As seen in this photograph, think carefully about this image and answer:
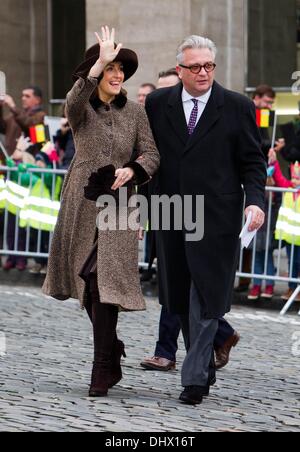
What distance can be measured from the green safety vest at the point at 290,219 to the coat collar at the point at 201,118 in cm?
482

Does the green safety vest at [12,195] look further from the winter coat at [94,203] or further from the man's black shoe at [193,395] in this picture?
the man's black shoe at [193,395]

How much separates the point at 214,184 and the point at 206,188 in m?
0.05

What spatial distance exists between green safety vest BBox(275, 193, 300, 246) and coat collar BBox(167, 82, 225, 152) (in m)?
4.82

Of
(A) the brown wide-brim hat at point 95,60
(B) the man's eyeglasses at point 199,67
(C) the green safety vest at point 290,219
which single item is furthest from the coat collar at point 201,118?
(C) the green safety vest at point 290,219

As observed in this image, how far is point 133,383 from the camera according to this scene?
7.91 metres

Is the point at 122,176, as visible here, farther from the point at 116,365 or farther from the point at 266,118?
the point at 266,118

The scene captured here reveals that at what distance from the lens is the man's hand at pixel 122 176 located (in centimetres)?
730

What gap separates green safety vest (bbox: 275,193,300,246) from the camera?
479 inches

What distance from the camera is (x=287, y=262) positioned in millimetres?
12383

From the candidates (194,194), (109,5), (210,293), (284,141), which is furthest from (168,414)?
(109,5)

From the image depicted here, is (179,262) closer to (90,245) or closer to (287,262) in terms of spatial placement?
(90,245)

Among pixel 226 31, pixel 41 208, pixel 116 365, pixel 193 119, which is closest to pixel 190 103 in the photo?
pixel 193 119

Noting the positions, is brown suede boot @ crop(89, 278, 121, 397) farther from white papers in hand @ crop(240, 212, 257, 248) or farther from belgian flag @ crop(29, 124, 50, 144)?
belgian flag @ crop(29, 124, 50, 144)

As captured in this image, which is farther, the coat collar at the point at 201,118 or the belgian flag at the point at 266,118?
the belgian flag at the point at 266,118
